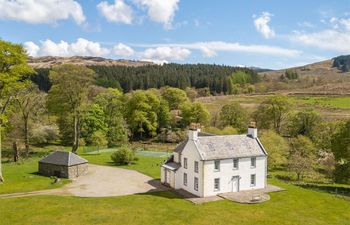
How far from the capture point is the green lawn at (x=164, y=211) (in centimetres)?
3038

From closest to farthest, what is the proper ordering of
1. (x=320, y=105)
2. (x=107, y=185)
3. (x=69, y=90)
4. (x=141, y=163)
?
(x=107, y=185), (x=141, y=163), (x=69, y=90), (x=320, y=105)

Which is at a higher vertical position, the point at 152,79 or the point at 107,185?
the point at 152,79

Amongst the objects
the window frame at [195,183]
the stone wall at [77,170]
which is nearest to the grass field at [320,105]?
the stone wall at [77,170]

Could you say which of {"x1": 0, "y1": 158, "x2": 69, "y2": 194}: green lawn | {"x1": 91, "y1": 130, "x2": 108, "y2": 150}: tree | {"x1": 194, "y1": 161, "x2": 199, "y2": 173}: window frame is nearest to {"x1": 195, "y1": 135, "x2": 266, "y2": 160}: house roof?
{"x1": 194, "y1": 161, "x2": 199, "y2": 173}: window frame

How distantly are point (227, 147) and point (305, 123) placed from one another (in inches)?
1375

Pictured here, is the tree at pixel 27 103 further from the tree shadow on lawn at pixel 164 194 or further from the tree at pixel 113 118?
the tree shadow on lawn at pixel 164 194

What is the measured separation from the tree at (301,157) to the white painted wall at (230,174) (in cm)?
1101

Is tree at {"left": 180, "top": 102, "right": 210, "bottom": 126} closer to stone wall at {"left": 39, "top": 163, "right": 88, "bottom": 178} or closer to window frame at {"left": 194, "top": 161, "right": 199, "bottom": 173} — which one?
stone wall at {"left": 39, "top": 163, "right": 88, "bottom": 178}

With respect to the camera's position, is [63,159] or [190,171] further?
[63,159]

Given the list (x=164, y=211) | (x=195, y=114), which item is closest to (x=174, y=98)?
(x=195, y=114)

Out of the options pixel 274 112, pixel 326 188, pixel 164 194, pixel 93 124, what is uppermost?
pixel 274 112

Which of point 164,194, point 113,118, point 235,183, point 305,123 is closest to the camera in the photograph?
point 164,194

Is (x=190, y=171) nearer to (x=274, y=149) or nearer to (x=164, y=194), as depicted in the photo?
(x=164, y=194)

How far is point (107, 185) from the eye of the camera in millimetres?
42375
